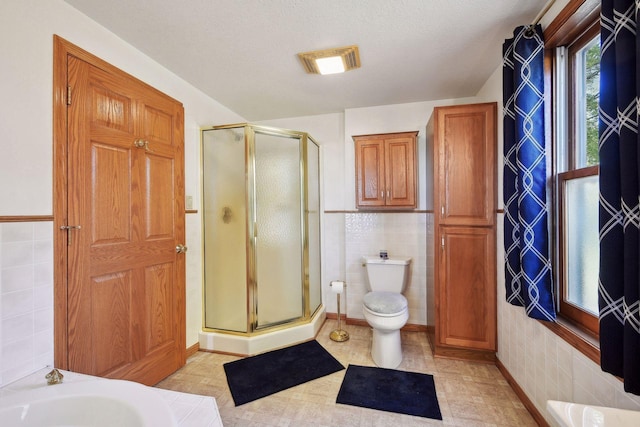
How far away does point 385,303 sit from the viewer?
2098mm

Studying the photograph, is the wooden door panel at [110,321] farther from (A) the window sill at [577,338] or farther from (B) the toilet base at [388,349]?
(A) the window sill at [577,338]

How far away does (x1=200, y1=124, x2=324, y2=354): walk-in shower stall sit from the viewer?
90.9 inches

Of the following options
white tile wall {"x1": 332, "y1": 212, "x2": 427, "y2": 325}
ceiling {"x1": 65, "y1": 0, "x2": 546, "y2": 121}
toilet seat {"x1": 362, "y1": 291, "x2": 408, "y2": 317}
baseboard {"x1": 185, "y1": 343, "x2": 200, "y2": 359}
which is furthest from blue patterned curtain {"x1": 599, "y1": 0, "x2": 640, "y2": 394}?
baseboard {"x1": 185, "y1": 343, "x2": 200, "y2": 359}

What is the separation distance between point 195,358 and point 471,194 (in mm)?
2618

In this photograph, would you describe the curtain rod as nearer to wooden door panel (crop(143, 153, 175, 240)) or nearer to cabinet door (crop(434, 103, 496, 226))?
cabinet door (crop(434, 103, 496, 226))

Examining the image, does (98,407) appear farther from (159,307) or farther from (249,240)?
(249,240)

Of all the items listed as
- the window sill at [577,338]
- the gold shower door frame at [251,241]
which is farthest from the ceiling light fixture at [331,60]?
the window sill at [577,338]

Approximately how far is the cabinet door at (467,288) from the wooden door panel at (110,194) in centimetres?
229

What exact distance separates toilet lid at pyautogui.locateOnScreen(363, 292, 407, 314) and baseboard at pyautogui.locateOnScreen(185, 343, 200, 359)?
1.51m

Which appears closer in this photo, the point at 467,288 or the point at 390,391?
the point at 390,391

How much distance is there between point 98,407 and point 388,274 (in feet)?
7.07

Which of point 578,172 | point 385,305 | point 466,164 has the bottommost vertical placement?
point 385,305

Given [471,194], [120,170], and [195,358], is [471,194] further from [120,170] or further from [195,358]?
[195,358]

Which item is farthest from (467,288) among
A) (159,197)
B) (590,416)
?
(159,197)
